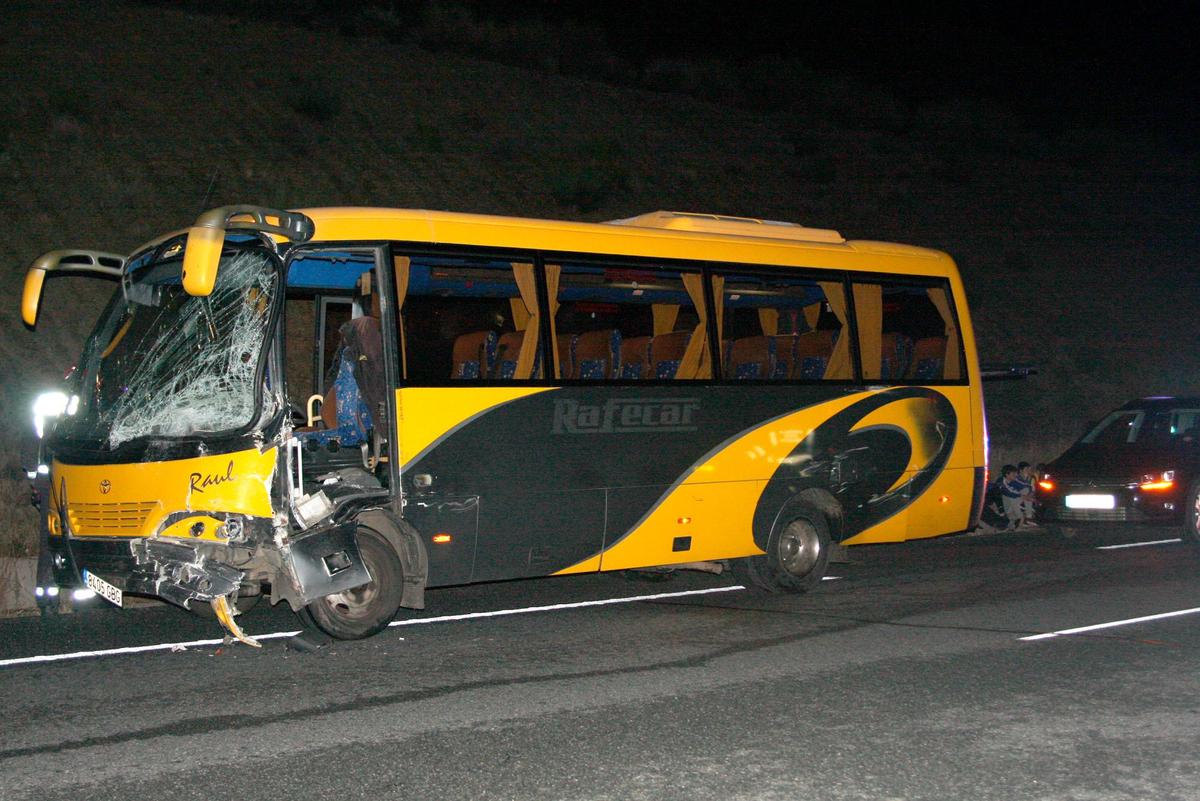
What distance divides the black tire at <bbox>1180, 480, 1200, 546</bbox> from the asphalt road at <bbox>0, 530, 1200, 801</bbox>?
400cm

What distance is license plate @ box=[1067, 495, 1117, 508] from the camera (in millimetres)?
Answer: 14766

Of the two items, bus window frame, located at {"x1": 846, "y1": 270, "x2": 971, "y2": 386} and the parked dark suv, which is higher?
bus window frame, located at {"x1": 846, "y1": 270, "x2": 971, "y2": 386}

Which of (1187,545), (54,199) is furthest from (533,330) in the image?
(54,199)

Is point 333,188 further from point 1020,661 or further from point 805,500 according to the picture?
point 1020,661

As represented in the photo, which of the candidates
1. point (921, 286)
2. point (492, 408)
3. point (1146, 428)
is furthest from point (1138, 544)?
point (492, 408)

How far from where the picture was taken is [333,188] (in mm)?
27172

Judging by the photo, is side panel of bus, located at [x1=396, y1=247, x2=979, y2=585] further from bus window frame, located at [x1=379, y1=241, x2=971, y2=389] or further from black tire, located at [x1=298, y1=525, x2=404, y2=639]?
black tire, located at [x1=298, y1=525, x2=404, y2=639]

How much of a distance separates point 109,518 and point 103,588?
1.50ft

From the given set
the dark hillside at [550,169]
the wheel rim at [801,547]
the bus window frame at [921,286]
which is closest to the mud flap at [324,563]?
the wheel rim at [801,547]

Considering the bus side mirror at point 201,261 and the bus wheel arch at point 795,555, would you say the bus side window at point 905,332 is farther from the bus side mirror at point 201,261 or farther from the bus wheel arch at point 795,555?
the bus side mirror at point 201,261

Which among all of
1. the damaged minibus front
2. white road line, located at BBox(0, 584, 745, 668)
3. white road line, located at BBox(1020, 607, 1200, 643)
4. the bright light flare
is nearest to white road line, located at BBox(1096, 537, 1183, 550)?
white road line, located at BBox(1020, 607, 1200, 643)

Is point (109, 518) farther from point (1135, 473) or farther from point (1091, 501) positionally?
point (1135, 473)

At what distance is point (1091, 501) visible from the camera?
48.9 ft

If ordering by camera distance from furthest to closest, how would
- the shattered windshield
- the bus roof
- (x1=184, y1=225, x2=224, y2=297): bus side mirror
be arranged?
the bus roof
the shattered windshield
(x1=184, y1=225, x2=224, y2=297): bus side mirror
